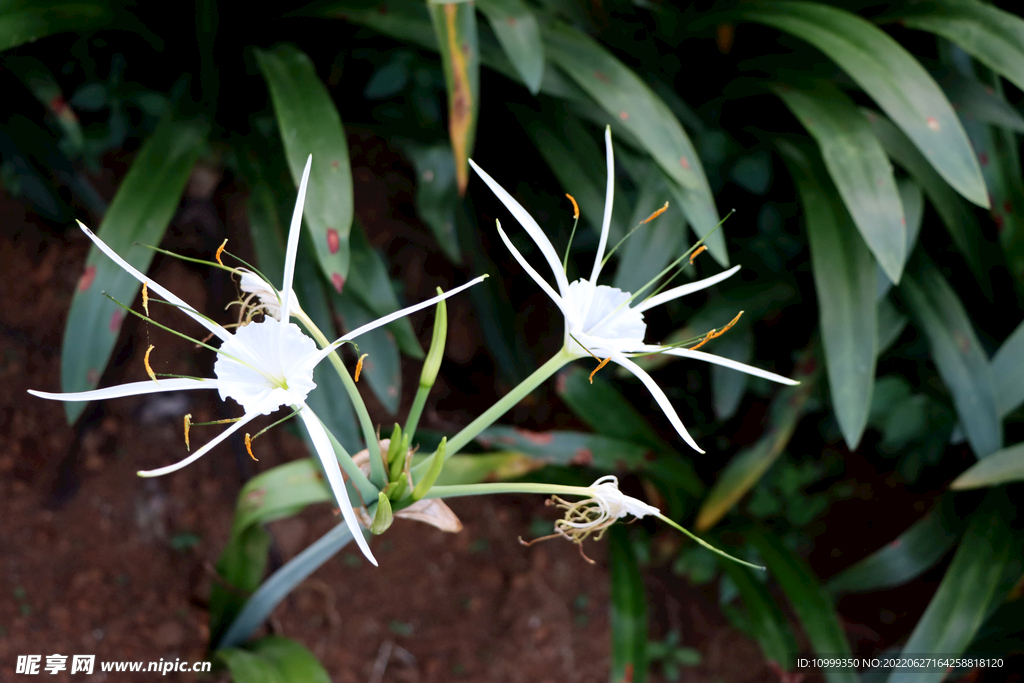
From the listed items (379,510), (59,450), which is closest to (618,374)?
(379,510)

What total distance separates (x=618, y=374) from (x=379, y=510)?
0.78m

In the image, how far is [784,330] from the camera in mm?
1223

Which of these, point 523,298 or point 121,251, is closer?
point 121,251

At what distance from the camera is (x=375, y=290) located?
880 mm

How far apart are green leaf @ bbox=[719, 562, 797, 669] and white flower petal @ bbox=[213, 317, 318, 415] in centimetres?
87

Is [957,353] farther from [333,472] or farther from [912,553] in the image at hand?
[333,472]

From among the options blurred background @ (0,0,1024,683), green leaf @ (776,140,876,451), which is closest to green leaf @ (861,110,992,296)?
blurred background @ (0,0,1024,683)

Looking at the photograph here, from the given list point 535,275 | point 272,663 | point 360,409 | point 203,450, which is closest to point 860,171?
point 535,275

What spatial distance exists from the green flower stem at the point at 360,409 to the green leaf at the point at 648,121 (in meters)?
0.51

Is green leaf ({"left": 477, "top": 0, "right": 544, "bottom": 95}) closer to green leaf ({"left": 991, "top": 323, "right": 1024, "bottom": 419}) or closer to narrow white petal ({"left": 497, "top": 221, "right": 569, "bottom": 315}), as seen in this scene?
narrow white petal ({"left": 497, "top": 221, "right": 569, "bottom": 315})

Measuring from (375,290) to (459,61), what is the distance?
32cm

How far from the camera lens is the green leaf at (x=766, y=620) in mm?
1021

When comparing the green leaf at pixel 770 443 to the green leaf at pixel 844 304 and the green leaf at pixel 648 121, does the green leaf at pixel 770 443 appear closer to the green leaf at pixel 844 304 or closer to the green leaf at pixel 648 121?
the green leaf at pixel 844 304

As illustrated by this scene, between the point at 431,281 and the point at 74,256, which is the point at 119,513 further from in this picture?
the point at 431,281
